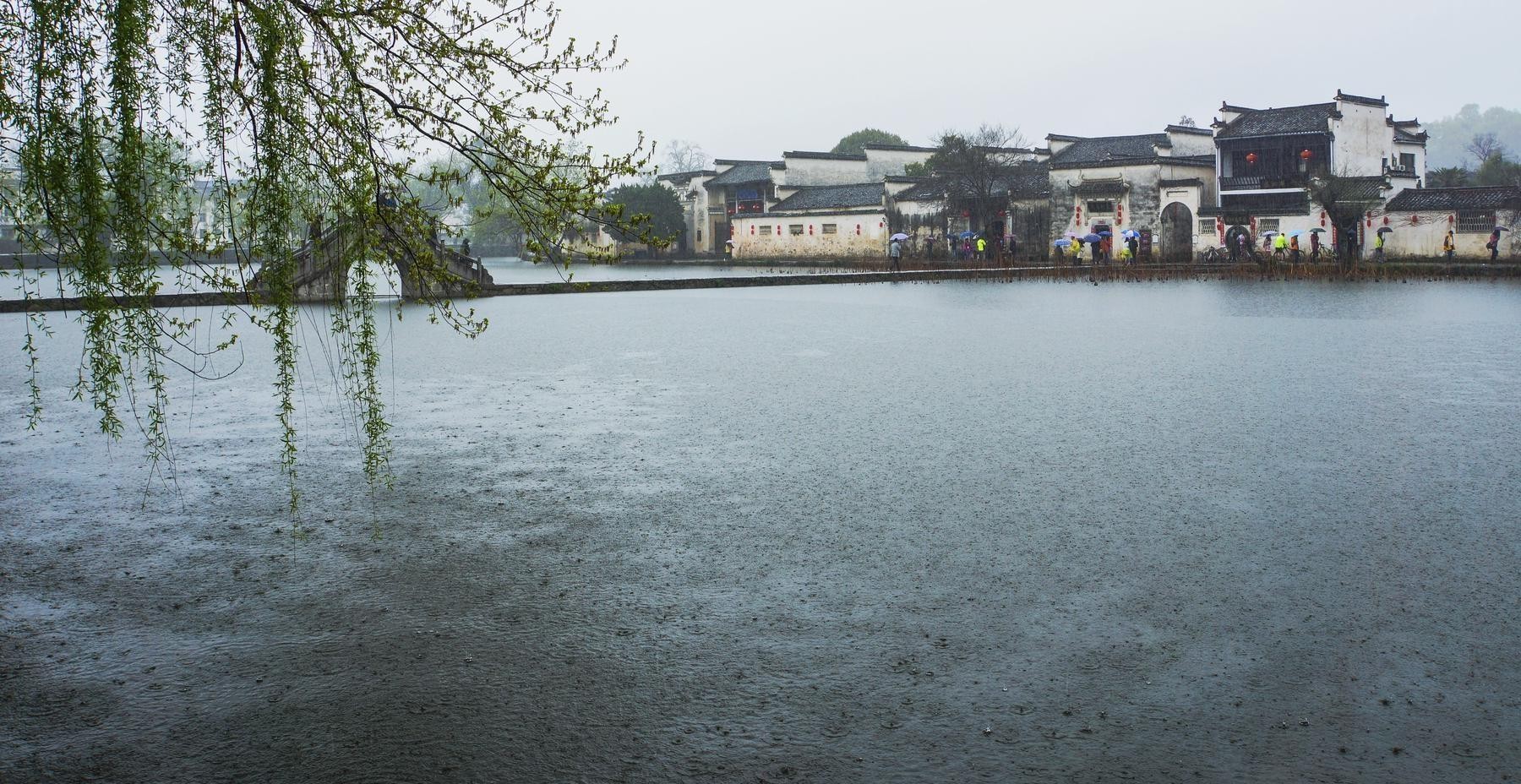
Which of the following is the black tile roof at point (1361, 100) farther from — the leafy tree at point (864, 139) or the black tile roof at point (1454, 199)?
the leafy tree at point (864, 139)

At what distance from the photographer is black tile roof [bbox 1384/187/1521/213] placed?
1729 inches

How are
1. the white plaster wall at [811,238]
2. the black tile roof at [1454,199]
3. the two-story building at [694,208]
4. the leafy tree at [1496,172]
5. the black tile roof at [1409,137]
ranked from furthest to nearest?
the two-story building at [694,208]
the white plaster wall at [811,238]
the leafy tree at [1496,172]
the black tile roof at [1409,137]
the black tile roof at [1454,199]

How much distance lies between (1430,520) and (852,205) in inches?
2319

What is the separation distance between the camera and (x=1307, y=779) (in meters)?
4.06

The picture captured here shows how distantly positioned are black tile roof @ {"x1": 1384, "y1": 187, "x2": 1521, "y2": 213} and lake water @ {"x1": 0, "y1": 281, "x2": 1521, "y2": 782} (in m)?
36.4

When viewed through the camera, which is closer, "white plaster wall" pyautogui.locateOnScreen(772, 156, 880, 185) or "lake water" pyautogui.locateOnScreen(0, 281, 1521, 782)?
"lake water" pyautogui.locateOnScreen(0, 281, 1521, 782)

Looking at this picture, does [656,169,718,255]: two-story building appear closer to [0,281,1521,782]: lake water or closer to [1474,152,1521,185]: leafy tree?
[1474,152,1521,185]: leafy tree

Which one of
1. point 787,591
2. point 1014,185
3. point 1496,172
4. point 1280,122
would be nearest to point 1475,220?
point 1280,122

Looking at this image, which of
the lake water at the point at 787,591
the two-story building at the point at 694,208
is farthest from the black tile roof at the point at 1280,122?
the lake water at the point at 787,591

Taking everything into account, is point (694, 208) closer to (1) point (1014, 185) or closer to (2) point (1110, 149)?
(1) point (1014, 185)

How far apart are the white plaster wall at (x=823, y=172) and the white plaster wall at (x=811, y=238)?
12.6ft

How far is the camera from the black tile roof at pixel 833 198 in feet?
213

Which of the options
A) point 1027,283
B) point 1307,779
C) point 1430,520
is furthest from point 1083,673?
point 1027,283

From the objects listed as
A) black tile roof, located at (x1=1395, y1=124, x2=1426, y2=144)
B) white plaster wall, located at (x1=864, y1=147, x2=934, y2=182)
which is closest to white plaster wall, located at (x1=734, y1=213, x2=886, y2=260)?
white plaster wall, located at (x1=864, y1=147, x2=934, y2=182)
